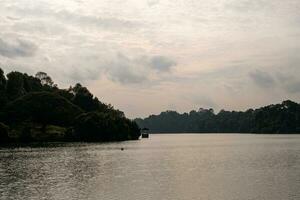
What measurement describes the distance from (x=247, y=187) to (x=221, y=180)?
26.2ft

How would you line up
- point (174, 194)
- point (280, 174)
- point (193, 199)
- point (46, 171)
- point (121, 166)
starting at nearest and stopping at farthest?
point (193, 199)
point (174, 194)
point (280, 174)
point (46, 171)
point (121, 166)

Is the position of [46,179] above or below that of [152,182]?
below

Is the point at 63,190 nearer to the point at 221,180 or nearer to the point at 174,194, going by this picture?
the point at 174,194

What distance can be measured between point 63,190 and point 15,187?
758cm

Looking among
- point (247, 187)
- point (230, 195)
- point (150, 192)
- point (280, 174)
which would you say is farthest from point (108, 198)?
point (280, 174)

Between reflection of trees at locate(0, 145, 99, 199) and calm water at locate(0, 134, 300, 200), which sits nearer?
calm water at locate(0, 134, 300, 200)

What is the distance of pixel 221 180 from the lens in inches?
2640

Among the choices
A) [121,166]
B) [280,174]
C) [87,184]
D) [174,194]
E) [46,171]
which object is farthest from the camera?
[121,166]

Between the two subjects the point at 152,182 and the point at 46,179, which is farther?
the point at 46,179

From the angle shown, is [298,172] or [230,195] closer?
[230,195]

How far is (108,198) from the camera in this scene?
175 ft

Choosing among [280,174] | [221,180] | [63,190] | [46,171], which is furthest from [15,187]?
[280,174]

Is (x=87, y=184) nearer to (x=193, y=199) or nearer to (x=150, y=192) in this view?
(x=150, y=192)

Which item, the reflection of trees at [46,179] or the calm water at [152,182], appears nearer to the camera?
the calm water at [152,182]
